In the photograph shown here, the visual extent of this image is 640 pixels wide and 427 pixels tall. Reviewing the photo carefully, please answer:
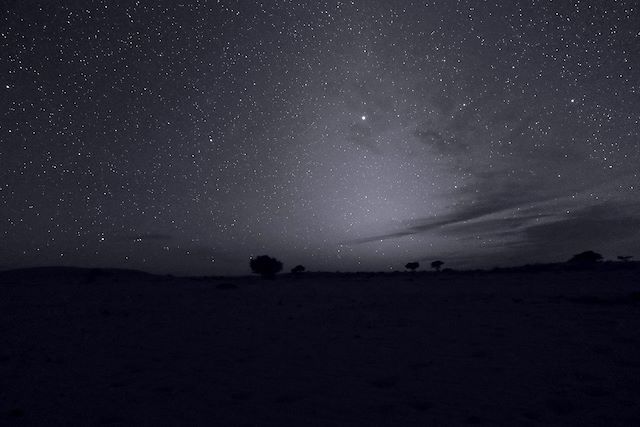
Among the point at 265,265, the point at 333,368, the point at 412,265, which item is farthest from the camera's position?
the point at 412,265

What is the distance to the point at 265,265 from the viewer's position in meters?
36.8

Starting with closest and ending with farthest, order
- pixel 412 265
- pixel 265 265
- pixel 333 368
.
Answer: pixel 333 368, pixel 265 265, pixel 412 265

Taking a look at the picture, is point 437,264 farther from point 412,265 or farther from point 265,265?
point 265,265

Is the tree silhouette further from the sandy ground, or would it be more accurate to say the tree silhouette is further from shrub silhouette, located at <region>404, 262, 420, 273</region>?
the sandy ground

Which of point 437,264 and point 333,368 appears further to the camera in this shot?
point 437,264

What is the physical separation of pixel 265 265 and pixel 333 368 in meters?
31.8

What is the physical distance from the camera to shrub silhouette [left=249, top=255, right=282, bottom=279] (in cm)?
3672

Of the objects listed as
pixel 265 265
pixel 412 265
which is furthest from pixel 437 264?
pixel 265 265

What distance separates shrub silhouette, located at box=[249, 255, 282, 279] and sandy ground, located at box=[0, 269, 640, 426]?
2614cm

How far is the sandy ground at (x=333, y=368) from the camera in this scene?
4098mm

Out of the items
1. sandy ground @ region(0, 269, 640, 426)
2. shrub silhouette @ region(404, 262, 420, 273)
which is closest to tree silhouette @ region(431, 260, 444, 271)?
shrub silhouette @ region(404, 262, 420, 273)

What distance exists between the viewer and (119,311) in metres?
11.8

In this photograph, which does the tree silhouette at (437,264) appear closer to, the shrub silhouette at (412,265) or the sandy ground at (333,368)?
the shrub silhouette at (412,265)

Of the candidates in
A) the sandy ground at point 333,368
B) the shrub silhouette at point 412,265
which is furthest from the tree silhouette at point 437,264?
the sandy ground at point 333,368
